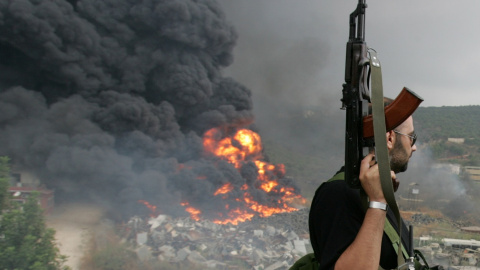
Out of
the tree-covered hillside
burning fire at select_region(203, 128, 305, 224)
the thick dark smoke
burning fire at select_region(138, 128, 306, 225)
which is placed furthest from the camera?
the tree-covered hillside

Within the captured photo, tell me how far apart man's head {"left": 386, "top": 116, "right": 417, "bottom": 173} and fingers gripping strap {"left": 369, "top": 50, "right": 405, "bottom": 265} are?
0.26 m

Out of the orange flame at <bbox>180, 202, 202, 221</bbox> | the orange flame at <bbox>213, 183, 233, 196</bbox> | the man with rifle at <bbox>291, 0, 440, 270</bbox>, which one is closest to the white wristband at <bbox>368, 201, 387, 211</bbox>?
the man with rifle at <bbox>291, 0, 440, 270</bbox>

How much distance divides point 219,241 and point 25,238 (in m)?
4.61

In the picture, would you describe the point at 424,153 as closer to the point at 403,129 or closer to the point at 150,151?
the point at 150,151

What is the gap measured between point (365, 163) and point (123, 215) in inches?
387

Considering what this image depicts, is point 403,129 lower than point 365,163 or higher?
higher

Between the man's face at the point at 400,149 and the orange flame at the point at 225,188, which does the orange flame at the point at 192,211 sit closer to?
the orange flame at the point at 225,188

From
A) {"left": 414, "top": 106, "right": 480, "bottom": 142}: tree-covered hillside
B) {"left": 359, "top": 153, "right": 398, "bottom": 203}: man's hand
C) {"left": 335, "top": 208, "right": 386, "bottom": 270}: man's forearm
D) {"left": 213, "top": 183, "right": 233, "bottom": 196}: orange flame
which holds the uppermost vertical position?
{"left": 414, "top": 106, "right": 480, "bottom": 142}: tree-covered hillside

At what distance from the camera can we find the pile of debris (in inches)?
390

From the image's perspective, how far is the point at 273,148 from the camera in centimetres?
1470

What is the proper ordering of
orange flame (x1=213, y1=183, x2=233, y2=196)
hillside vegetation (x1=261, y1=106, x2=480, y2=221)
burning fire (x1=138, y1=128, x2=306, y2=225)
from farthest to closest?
hillside vegetation (x1=261, y1=106, x2=480, y2=221)
orange flame (x1=213, y1=183, x2=233, y2=196)
burning fire (x1=138, y1=128, x2=306, y2=225)

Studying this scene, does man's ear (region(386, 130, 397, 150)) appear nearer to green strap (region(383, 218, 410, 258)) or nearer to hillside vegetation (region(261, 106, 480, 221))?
green strap (region(383, 218, 410, 258))

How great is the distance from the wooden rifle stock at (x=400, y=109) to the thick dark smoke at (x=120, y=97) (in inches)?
376

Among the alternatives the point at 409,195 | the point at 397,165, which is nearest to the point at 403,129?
the point at 397,165
